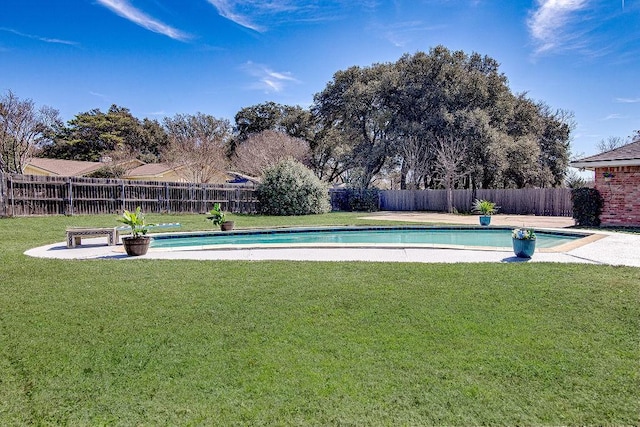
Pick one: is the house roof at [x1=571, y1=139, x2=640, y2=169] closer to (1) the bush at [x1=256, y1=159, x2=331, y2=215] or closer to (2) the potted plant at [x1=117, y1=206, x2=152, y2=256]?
(1) the bush at [x1=256, y1=159, x2=331, y2=215]

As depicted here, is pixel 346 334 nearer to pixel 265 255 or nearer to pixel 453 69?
pixel 265 255

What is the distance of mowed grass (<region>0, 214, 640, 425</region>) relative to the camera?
8.24ft

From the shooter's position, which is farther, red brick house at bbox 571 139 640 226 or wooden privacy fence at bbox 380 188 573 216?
wooden privacy fence at bbox 380 188 573 216

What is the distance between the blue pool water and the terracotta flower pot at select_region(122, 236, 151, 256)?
2.21 m

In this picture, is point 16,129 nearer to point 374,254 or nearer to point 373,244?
point 373,244

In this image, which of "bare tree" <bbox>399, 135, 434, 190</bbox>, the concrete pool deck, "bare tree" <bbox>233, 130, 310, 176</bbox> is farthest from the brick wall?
"bare tree" <bbox>233, 130, 310, 176</bbox>

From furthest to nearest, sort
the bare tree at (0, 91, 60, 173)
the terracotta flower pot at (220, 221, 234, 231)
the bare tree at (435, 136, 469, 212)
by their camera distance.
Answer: the bare tree at (435, 136, 469, 212)
the bare tree at (0, 91, 60, 173)
the terracotta flower pot at (220, 221, 234, 231)

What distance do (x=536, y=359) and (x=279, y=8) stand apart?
12785mm

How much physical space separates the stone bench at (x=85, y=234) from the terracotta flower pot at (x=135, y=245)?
1.90 m

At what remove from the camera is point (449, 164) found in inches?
1014

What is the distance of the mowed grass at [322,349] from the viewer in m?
2.51

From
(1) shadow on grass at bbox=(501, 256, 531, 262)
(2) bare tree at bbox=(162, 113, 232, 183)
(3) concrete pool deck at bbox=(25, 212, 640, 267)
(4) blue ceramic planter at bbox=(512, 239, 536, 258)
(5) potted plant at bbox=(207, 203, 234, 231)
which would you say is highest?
(2) bare tree at bbox=(162, 113, 232, 183)

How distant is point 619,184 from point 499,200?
11452mm

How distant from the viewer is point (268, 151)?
3556 centimetres
